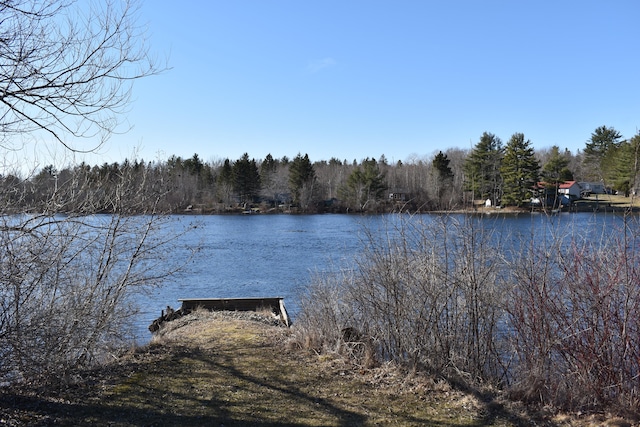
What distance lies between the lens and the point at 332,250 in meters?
31.6

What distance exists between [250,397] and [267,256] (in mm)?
25626

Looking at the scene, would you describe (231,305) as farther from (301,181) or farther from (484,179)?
(301,181)

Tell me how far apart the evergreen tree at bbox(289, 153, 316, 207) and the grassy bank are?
6528cm

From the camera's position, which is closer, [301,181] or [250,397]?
[250,397]

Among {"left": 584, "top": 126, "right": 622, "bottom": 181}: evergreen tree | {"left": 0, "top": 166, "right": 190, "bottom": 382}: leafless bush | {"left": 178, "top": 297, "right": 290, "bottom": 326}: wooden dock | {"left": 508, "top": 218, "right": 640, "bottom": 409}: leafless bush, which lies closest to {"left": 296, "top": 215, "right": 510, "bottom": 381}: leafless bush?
{"left": 508, "top": 218, "right": 640, "bottom": 409}: leafless bush

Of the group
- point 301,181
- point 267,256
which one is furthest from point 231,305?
point 301,181

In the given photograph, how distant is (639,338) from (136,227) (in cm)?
812

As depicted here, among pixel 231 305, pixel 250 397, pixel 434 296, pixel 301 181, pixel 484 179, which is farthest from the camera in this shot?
pixel 301 181

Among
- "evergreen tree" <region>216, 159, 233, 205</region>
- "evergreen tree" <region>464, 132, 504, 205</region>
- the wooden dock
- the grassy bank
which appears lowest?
the wooden dock

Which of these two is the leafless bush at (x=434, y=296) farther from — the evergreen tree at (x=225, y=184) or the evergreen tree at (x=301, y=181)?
the evergreen tree at (x=225, y=184)

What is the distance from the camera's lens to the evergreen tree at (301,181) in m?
74.1

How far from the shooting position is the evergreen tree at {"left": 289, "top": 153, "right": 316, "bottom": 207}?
74125 millimetres

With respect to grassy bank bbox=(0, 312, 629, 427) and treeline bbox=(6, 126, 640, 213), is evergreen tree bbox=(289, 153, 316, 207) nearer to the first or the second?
treeline bbox=(6, 126, 640, 213)

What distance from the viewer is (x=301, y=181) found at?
7588cm
